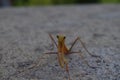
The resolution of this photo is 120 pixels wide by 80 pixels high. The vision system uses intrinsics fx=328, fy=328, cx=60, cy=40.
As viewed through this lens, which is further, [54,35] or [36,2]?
[36,2]

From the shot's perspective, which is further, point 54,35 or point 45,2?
point 45,2

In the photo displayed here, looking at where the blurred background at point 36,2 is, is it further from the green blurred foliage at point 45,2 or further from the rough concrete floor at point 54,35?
the rough concrete floor at point 54,35

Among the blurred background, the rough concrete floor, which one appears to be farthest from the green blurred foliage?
the rough concrete floor

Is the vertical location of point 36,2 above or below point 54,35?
above

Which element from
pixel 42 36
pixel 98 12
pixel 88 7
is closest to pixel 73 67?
pixel 42 36

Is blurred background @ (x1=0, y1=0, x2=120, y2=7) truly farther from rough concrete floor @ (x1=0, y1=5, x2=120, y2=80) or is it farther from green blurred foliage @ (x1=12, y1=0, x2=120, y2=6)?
rough concrete floor @ (x1=0, y1=5, x2=120, y2=80)

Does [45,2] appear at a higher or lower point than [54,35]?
higher

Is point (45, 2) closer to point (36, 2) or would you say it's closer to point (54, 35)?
point (36, 2)

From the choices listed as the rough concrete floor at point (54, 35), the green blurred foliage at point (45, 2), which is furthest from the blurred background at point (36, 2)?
the rough concrete floor at point (54, 35)

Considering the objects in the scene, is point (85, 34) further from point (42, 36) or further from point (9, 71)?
point (9, 71)

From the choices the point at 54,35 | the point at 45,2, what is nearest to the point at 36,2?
the point at 45,2
